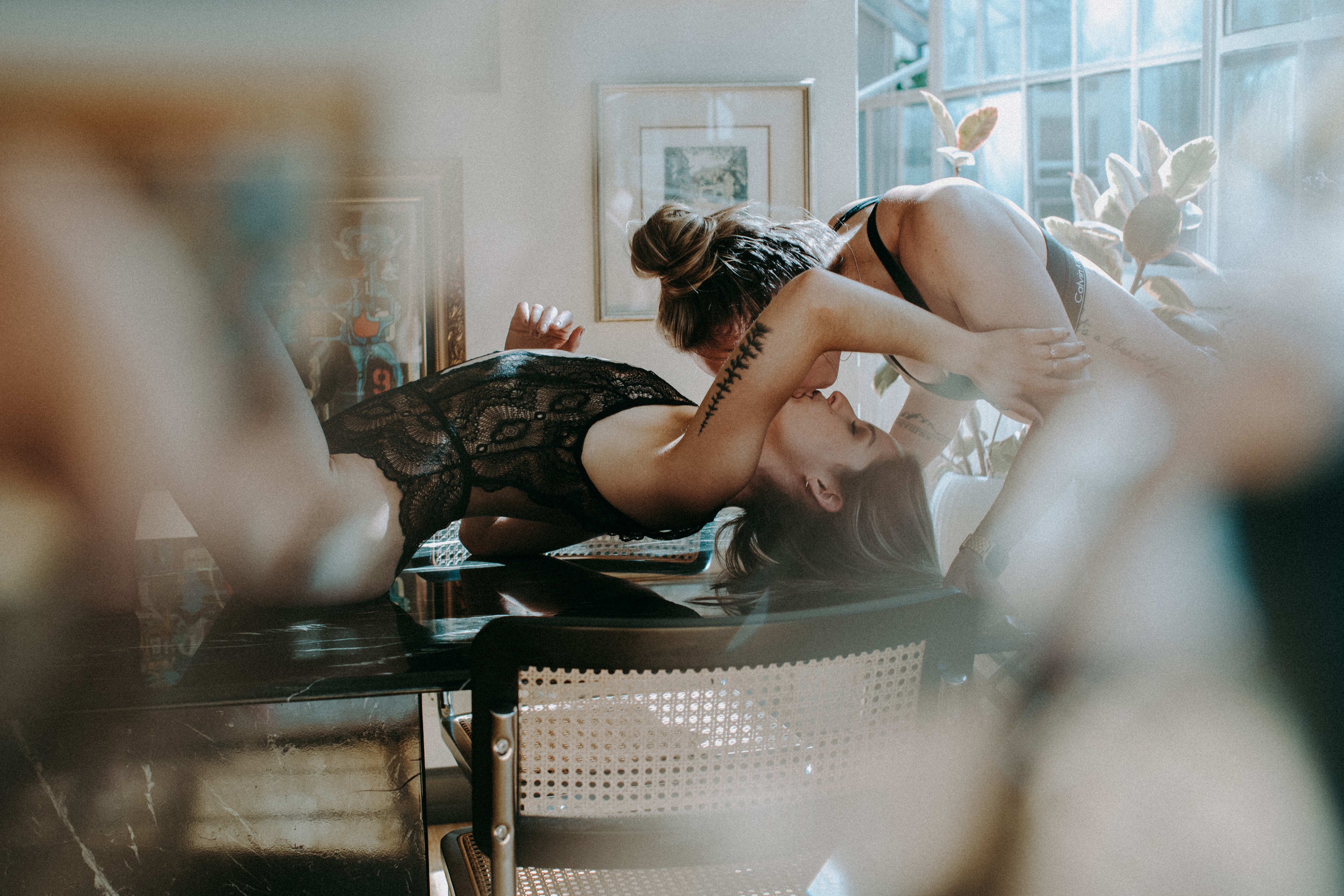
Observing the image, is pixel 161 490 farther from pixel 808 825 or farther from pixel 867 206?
pixel 808 825

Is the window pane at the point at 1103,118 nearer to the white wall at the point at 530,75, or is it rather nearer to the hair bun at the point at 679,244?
the white wall at the point at 530,75

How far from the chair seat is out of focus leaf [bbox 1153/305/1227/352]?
155 cm

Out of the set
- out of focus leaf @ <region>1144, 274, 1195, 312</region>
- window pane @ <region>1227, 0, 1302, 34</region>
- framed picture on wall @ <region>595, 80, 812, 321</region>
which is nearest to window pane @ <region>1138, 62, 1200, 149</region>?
window pane @ <region>1227, 0, 1302, 34</region>

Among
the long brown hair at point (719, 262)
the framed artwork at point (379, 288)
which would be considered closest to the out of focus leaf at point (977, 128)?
the long brown hair at point (719, 262)

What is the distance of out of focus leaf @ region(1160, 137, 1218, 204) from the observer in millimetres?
2271

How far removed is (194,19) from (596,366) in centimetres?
194

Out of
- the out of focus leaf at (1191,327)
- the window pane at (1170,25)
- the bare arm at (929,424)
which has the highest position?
the window pane at (1170,25)

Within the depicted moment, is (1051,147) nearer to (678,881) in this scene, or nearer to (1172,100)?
(1172,100)

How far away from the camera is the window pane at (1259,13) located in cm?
252

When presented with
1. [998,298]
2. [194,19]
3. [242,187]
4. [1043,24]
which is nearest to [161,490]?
[242,187]

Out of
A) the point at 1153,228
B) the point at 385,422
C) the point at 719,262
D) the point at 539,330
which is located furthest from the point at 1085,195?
the point at 385,422

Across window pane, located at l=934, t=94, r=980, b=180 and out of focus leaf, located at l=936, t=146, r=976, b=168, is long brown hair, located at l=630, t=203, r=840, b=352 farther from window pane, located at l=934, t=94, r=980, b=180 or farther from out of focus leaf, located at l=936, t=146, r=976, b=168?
window pane, located at l=934, t=94, r=980, b=180

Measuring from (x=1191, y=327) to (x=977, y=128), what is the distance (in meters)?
0.84

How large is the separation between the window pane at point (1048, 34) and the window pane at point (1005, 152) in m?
0.14
